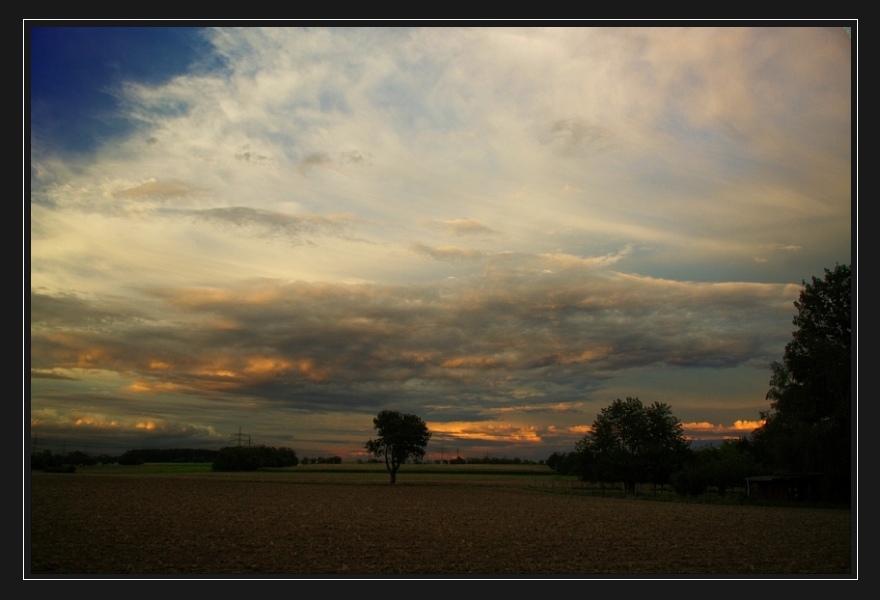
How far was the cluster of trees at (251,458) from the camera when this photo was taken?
80.2 m

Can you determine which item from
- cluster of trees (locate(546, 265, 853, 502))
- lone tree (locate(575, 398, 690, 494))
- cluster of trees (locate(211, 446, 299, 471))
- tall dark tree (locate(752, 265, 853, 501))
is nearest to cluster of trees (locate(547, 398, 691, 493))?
lone tree (locate(575, 398, 690, 494))

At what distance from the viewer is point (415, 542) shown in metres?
20.0

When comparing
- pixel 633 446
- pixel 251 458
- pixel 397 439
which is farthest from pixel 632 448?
pixel 251 458

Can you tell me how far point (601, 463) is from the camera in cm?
6297

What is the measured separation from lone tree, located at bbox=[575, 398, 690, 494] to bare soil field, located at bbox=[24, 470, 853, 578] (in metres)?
28.0

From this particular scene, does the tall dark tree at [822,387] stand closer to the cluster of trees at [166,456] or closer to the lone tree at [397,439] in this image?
the lone tree at [397,439]

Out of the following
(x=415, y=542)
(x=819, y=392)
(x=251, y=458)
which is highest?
(x=819, y=392)

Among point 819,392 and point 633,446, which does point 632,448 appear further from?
point 819,392

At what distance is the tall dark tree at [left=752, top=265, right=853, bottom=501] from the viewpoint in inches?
1307

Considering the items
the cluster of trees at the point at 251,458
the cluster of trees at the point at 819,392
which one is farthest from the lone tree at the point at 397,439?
the cluster of trees at the point at 819,392

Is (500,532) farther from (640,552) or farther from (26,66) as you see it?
(26,66)

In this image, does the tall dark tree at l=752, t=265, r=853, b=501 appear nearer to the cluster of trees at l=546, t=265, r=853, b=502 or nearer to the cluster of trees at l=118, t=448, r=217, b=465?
the cluster of trees at l=546, t=265, r=853, b=502

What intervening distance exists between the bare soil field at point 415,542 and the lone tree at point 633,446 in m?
28.0

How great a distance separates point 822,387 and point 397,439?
4512 cm
